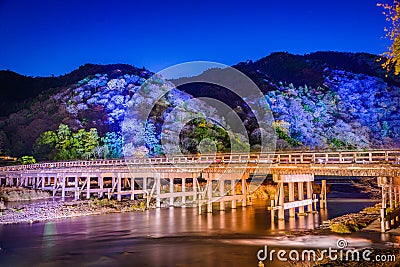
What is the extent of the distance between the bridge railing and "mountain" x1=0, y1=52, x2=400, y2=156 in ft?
72.7

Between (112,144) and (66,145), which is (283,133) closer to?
(112,144)

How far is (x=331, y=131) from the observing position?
84.8m

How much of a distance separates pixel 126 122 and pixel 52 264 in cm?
7096

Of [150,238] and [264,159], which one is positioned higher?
[264,159]

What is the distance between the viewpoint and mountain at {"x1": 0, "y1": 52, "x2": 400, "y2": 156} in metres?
77.0

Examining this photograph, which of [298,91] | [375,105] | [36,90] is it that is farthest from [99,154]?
[36,90]

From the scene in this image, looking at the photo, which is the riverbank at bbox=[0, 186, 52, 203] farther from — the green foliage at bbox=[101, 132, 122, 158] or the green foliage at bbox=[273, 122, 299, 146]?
the green foliage at bbox=[273, 122, 299, 146]

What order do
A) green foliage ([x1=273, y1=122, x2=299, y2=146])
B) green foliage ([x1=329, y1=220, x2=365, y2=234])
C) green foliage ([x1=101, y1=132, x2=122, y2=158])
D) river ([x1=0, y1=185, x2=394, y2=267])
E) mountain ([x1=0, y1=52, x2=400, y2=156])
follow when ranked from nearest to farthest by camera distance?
river ([x1=0, y1=185, x2=394, y2=267])
green foliage ([x1=329, y1=220, x2=365, y2=234])
green foliage ([x1=101, y1=132, x2=122, y2=158])
green foliage ([x1=273, y1=122, x2=299, y2=146])
mountain ([x1=0, y1=52, x2=400, y2=156])

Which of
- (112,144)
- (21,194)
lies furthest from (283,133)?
(21,194)

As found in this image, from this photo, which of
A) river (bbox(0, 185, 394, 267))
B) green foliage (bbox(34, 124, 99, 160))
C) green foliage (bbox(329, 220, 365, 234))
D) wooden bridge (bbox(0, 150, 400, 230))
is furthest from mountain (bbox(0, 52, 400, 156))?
green foliage (bbox(329, 220, 365, 234))

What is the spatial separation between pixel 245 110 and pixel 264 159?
68654 mm

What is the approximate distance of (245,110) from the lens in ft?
308

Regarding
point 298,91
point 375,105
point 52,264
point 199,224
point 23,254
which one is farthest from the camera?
point 298,91

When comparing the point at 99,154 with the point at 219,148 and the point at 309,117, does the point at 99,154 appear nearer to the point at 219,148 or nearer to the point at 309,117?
the point at 219,148
